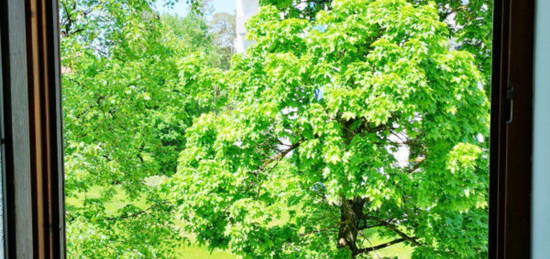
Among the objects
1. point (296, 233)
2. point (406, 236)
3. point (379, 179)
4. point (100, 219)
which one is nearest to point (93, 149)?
point (100, 219)

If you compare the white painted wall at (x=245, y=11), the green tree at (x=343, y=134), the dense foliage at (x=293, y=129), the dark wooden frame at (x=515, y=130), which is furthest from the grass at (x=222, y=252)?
the dark wooden frame at (x=515, y=130)

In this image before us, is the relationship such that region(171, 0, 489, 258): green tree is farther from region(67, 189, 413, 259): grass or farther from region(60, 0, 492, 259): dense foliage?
region(67, 189, 413, 259): grass

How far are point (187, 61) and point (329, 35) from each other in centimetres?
89

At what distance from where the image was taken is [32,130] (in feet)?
2.00

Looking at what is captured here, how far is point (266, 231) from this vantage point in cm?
288

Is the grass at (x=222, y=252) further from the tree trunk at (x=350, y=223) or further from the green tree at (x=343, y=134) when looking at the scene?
the green tree at (x=343, y=134)

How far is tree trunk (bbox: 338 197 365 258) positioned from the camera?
10.6 feet

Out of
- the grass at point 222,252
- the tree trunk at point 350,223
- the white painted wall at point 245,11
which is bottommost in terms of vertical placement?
the grass at point 222,252

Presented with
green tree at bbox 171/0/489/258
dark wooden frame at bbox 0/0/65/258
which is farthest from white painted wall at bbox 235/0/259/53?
dark wooden frame at bbox 0/0/65/258

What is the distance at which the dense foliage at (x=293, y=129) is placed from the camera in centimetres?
256

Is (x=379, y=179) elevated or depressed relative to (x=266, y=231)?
elevated

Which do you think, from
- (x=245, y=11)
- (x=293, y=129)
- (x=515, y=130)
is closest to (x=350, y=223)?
(x=293, y=129)

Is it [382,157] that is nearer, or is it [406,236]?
[382,157]

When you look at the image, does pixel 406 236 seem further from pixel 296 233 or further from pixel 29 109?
pixel 29 109
